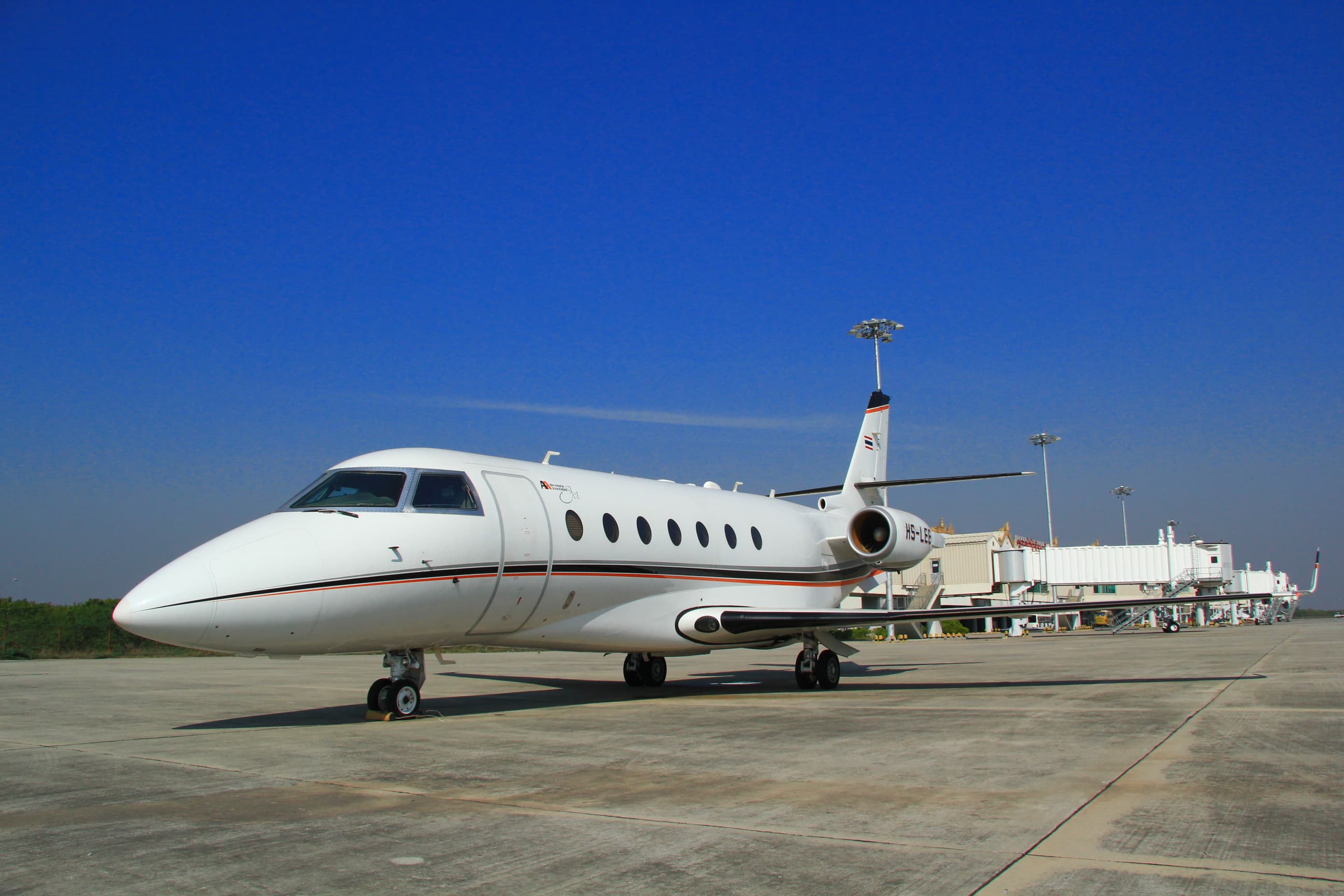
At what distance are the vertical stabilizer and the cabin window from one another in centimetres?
874

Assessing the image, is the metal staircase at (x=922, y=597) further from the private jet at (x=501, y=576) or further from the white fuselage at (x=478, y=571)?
the white fuselage at (x=478, y=571)

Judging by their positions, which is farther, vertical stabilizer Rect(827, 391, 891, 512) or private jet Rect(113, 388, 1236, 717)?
vertical stabilizer Rect(827, 391, 891, 512)

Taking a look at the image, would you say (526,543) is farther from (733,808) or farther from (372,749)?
(733,808)

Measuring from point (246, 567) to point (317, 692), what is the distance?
6377mm

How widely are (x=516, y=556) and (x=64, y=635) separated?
2711 centimetres

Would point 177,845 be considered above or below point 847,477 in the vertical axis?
below

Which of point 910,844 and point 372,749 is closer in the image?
point 910,844

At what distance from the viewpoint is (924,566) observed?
239 feet

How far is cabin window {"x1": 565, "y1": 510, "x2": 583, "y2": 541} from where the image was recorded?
1288 cm

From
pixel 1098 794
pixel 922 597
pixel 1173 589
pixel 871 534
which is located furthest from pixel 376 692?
pixel 1173 589

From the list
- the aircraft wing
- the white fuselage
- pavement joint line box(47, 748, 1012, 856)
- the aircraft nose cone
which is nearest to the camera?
pavement joint line box(47, 748, 1012, 856)

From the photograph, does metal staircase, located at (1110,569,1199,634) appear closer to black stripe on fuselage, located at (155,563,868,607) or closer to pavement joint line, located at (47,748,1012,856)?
black stripe on fuselage, located at (155,563,868,607)

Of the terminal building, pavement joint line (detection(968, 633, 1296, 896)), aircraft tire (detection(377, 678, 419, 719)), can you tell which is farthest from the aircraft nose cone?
the terminal building

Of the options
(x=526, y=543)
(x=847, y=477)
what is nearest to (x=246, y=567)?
(x=526, y=543)
